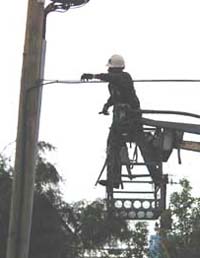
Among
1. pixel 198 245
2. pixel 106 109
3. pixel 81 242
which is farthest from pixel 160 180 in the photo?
pixel 81 242

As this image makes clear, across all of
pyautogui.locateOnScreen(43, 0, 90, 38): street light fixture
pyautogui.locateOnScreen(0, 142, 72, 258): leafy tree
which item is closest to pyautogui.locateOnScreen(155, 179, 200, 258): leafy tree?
pyautogui.locateOnScreen(0, 142, 72, 258): leafy tree

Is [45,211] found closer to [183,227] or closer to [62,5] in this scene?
[183,227]

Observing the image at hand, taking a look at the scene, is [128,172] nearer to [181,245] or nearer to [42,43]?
[42,43]

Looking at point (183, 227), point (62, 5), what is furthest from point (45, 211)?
point (62, 5)

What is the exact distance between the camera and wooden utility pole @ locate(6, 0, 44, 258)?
12.8 m

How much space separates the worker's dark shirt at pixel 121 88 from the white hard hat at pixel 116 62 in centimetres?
11

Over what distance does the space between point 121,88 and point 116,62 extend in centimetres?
39

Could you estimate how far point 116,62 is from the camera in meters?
12.6

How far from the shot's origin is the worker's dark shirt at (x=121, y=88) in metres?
12.6

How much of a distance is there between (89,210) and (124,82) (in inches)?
929

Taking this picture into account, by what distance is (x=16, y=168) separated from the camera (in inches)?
511

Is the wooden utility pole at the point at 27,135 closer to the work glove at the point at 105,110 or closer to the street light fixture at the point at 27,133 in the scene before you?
the street light fixture at the point at 27,133

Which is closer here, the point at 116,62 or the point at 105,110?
the point at 116,62

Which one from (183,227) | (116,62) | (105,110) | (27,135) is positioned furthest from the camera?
(183,227)
